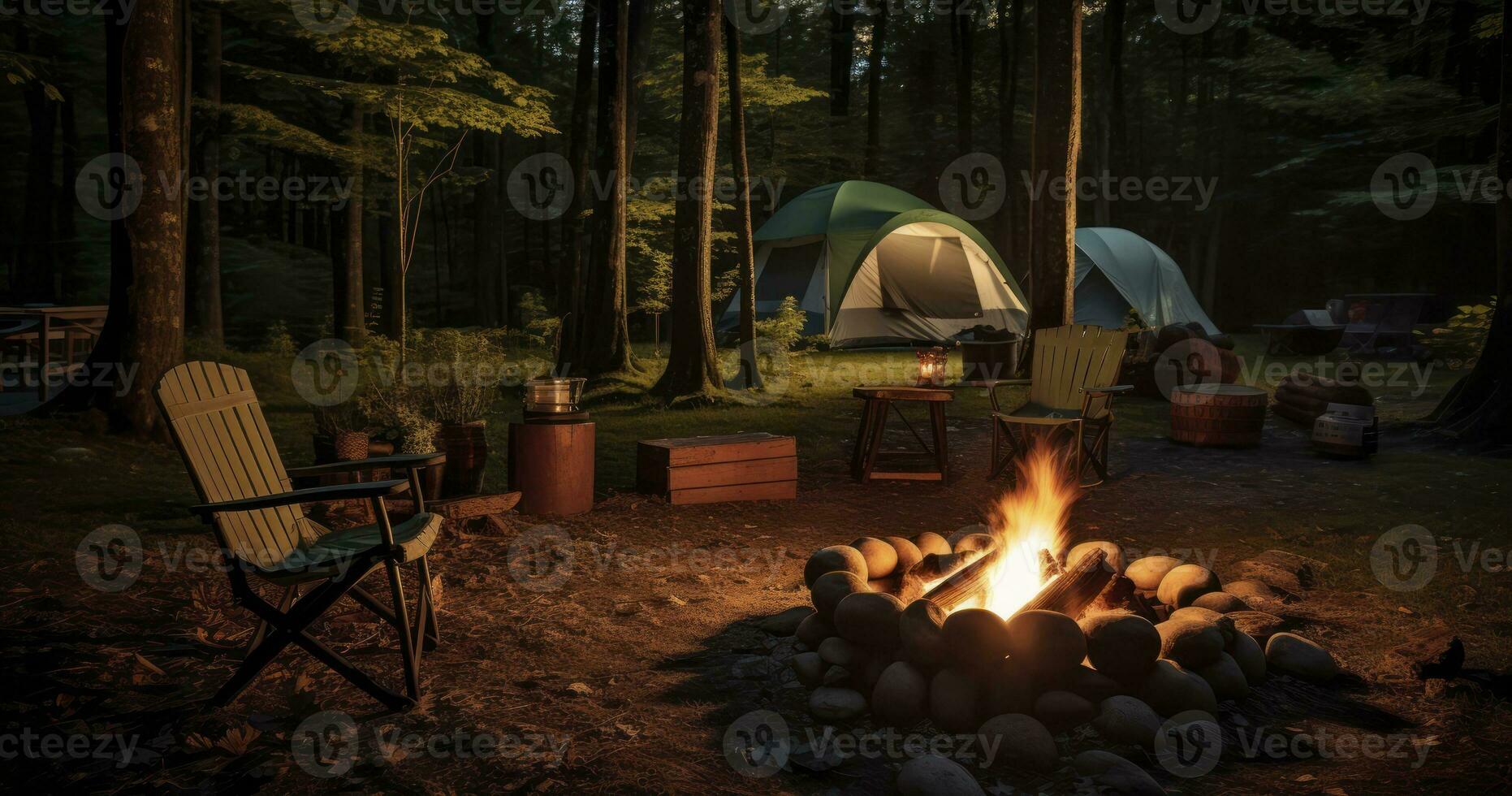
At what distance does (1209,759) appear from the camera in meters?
2.70

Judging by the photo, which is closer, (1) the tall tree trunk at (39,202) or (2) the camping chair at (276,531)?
(2) the camping chair at (276,531)

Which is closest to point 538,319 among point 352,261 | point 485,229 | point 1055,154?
point 352,261

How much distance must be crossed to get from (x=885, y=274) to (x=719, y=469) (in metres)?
10.9

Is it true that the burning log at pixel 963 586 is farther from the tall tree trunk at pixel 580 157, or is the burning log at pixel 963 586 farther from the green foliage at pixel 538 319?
the tall tree trunk at pixel 580 157

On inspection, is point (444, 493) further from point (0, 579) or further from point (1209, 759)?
point (1209, 759)

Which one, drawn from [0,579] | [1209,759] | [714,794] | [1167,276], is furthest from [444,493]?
[1167,276]

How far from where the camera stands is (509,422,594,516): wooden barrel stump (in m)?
5.55

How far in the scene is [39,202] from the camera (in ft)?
64.2

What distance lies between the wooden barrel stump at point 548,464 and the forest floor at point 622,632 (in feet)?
0.75

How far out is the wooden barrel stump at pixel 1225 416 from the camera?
7572 mm

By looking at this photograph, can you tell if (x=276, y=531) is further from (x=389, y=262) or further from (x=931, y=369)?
(x=389, y=262)

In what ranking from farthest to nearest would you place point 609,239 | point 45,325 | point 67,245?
1. point 67,245
2. point 609,239
3. point 45,325

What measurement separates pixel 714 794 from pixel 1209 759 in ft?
4.67

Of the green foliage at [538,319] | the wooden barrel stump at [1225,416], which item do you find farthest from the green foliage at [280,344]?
the wooden barrel stump at [1225,416]
